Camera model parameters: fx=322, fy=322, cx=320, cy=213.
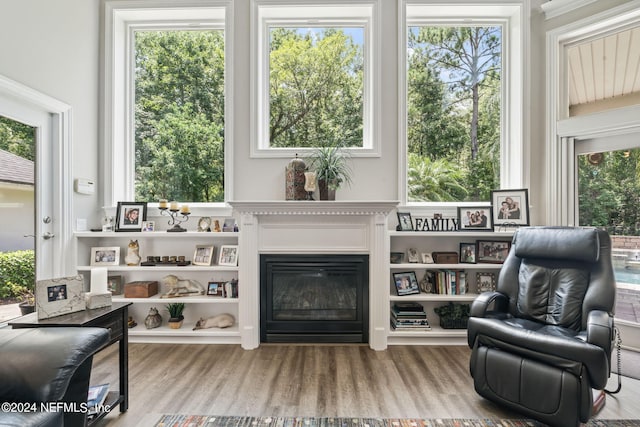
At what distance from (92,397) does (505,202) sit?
11.4 ft

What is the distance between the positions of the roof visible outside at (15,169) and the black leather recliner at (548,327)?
133 inches

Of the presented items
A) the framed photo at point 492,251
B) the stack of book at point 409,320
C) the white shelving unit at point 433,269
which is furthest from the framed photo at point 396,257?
the framed photo at point 492,251

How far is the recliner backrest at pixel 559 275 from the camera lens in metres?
2.03

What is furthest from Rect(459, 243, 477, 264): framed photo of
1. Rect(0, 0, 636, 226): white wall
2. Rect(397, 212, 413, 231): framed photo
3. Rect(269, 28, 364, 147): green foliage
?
Rect(269, 28, 364, 147): green foliage

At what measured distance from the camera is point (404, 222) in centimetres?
310

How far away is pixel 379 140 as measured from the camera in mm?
3178

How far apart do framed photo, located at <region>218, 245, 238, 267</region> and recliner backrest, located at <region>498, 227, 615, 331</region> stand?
2.23 m

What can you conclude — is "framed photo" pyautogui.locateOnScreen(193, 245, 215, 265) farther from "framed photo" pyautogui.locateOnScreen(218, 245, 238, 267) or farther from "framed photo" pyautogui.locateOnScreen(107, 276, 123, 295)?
"framed photo" pyautogui.locateOnScreen(107, 276, 123, 295)

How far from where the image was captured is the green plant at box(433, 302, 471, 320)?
3021 millimetres

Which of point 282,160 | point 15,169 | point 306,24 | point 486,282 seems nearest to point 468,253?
point 486,282

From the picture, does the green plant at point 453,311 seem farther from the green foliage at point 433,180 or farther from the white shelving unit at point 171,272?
the white shelving unit at point 171,272

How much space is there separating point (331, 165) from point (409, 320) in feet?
5.30

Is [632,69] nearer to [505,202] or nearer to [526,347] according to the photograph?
[505,202]

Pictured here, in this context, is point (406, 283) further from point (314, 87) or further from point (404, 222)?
point (314, 87)
